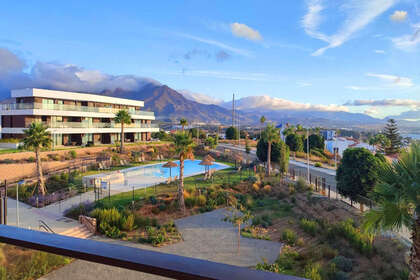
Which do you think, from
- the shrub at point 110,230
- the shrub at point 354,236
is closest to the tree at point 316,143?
the shrub at point 354,236

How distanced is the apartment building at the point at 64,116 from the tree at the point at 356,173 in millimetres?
31481

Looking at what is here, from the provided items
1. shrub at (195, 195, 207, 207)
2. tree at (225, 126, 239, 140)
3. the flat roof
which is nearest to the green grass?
shrub at (195, 195, 207, 207)

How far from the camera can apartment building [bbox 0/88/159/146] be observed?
34938 mm

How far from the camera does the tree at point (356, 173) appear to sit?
16156mm

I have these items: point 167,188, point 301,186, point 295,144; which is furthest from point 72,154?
point 295,144

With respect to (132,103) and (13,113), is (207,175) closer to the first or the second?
(13,113)

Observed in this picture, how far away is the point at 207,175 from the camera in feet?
87.5

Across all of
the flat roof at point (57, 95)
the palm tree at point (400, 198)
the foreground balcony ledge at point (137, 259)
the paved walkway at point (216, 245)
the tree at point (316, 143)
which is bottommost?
the paved walkway at point (216, 245)

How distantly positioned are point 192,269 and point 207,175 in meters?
25.7

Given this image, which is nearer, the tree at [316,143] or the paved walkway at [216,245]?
the paved walkway at [216,245]

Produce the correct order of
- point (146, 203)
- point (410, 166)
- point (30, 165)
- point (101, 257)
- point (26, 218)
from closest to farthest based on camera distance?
point (101, 257)
point (410, 166)
point (26, 218)
point (146, 203)
point (30, 165)

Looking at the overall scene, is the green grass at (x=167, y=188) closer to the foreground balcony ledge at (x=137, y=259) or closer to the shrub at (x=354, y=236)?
the shrub at (x=354, y=236)

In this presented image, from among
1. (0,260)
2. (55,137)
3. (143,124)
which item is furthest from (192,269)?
(143,124)

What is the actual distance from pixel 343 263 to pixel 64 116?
3751 centimetres
